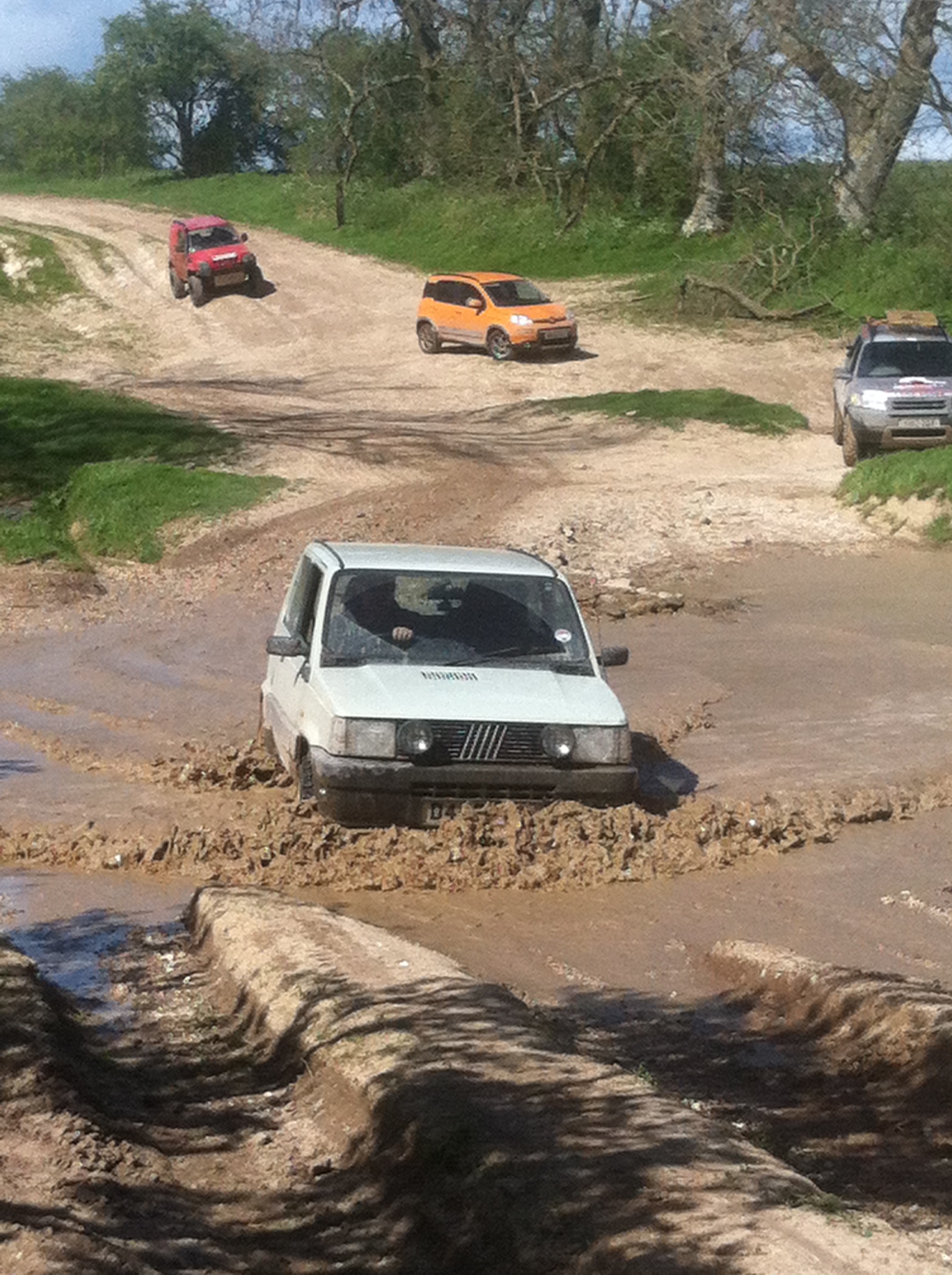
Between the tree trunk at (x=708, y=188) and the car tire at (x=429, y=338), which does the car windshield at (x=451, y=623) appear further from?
the tree trunk at (x=708, y=188)

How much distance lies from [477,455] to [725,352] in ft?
38.9

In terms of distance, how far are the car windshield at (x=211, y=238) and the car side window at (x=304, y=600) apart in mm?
36436

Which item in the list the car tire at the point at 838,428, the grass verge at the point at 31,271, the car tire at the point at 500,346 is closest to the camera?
the car tire at the point at 838,428

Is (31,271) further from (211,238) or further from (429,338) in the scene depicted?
(429,338)

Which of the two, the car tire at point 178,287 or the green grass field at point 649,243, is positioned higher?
the green grass field at point 649,243

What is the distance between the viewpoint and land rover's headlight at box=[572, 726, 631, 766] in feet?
32.2

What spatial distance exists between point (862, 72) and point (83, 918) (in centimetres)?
3825

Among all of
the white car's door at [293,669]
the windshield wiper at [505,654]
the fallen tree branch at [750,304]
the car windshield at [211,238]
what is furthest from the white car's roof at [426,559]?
the car windshield at [211,238]

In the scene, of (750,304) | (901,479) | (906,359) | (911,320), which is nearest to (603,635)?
(901,479)

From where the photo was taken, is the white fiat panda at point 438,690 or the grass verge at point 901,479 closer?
the white fiat panda at point 438,690

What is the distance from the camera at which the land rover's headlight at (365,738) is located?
955 cm

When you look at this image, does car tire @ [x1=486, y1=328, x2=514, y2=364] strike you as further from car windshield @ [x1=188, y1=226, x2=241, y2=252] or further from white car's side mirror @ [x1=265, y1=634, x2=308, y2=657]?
white car's side mirror @ [x1=265, y1=634, x2=308, y2=657]

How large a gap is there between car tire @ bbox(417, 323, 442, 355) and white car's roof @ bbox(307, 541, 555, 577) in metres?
27.1

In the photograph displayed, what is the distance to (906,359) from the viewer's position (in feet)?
86.0
